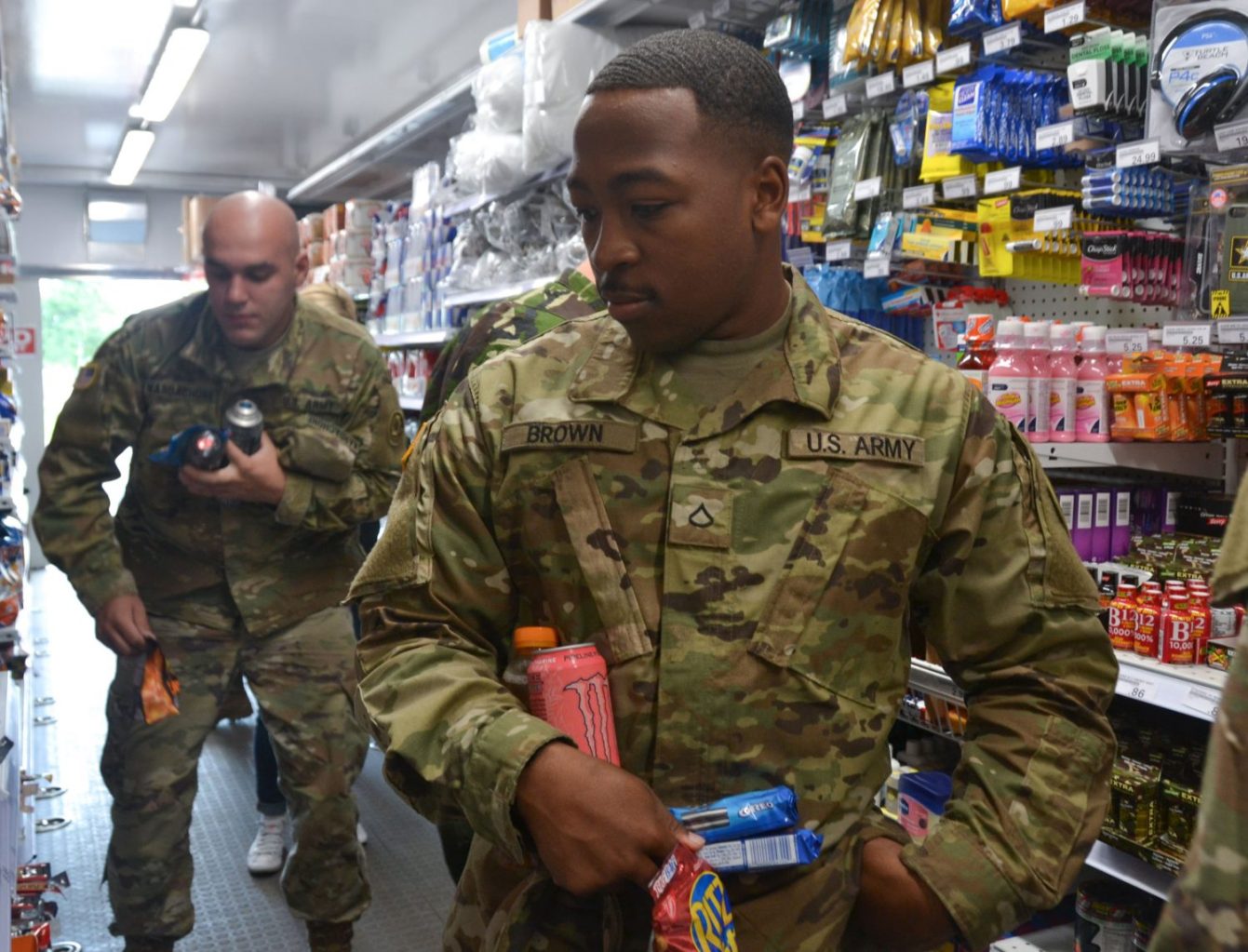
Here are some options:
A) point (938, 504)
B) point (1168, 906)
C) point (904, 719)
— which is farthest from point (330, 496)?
point (1168, 906)

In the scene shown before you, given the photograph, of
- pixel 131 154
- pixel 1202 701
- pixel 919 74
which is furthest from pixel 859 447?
pixel 131 154

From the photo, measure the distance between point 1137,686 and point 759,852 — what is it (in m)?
1.33

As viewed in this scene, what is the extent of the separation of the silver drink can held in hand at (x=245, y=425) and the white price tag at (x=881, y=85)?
174cm

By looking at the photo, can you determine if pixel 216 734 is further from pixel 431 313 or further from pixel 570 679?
pixel 570 679

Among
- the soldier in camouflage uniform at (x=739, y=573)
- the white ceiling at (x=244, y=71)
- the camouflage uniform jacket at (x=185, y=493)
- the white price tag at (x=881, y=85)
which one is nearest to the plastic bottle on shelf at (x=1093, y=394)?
the white price tag at (x=881, y=85)

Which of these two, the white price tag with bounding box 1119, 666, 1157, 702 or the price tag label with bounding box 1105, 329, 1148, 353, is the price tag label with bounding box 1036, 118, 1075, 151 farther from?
the white price tag with bounding box 1119, 666, 1157, 702

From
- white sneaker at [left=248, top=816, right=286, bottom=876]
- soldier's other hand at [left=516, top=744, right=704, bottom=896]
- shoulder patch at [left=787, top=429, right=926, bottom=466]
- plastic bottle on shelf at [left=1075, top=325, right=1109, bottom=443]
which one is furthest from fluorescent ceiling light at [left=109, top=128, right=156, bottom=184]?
soldier's other hand at [left=516, top=744, right=704, bottom=896]

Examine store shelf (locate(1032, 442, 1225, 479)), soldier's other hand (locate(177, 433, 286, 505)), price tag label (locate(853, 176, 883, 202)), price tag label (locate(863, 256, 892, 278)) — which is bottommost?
soldier's other hand (locate(177, 433, 286, 505))

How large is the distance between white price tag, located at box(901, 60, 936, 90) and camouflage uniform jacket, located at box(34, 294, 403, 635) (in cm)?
167

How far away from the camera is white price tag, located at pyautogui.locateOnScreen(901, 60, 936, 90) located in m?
2.83

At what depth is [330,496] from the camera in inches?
117

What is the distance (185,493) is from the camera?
2994 millimetres

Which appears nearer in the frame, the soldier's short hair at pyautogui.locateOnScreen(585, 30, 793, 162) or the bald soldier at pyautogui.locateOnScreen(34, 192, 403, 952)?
the soldier's short hair at pyautogui.locateOnScreen(585, 30, 793, 162)

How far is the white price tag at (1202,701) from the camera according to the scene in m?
2.07
